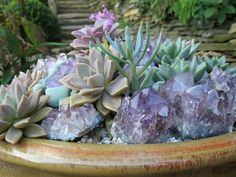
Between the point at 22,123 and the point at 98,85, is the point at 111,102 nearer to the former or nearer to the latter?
the point at 98,85

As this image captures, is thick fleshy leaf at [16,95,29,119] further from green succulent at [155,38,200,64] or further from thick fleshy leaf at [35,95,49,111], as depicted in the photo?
green succulent at [155,38,200,64]

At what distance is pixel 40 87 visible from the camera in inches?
33.1

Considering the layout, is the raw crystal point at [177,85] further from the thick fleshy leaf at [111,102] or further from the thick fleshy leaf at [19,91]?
the thick fleshy leaf at [19,91]

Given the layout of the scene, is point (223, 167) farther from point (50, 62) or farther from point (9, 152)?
point (50, 62)

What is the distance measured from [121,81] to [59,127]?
0.12 metres

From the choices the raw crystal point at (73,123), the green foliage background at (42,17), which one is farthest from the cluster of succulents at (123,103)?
the green foliage background at (42,17)

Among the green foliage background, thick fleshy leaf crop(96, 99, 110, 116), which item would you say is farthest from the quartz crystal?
the green foliage background

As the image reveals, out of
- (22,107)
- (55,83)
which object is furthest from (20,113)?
(55,83)

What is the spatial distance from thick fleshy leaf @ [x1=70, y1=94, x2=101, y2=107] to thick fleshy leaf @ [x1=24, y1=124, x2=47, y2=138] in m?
0.06

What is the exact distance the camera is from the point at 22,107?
73 centimetres

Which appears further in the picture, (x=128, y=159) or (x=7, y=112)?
(x=7, y=112)

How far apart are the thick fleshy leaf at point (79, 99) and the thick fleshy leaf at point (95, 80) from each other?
2 centimetres

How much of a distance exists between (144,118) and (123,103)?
5 cm

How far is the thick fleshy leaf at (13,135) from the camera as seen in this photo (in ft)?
2.31
